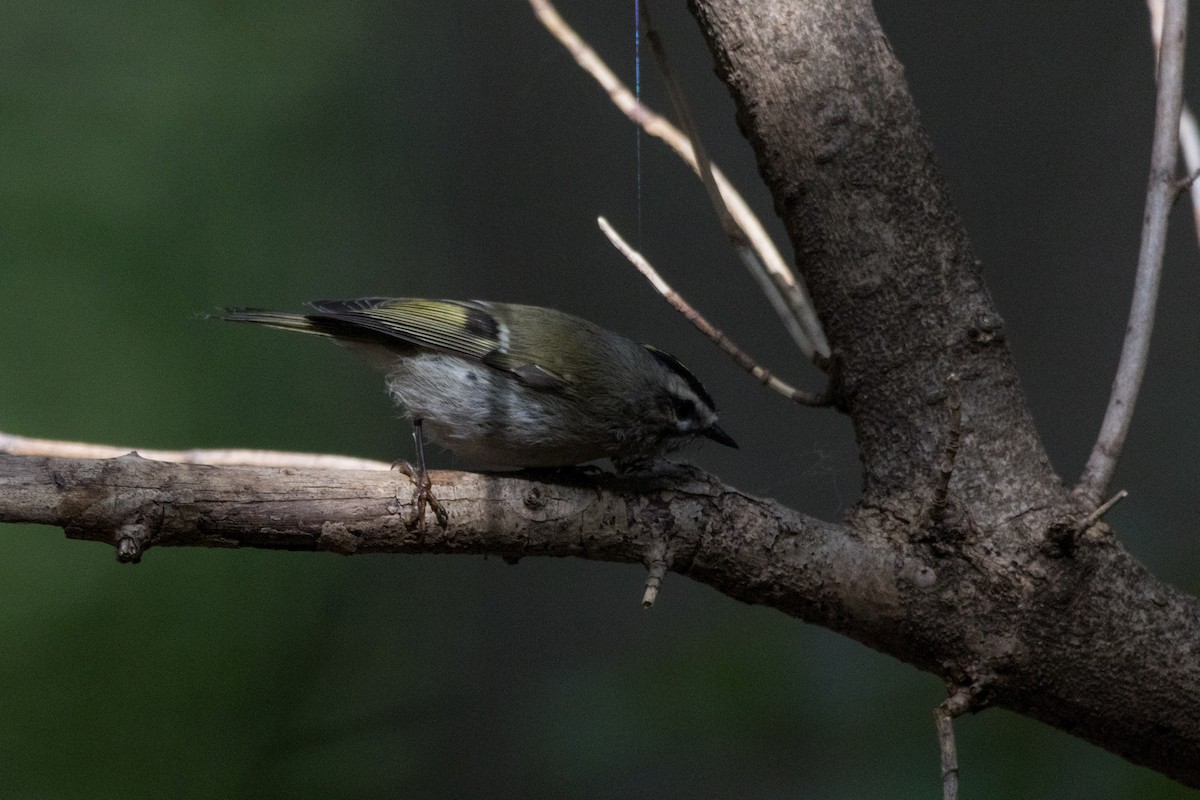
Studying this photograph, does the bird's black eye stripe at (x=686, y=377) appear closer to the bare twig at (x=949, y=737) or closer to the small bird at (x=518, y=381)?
the small bird at (x=518, y=381)

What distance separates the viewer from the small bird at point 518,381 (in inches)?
70.1

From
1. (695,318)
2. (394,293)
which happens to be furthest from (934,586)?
(394,293)

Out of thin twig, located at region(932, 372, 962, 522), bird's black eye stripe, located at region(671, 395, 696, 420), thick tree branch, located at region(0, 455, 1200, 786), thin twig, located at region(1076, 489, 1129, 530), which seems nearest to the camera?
thin twig, located at region(932, 372, 962, 522)

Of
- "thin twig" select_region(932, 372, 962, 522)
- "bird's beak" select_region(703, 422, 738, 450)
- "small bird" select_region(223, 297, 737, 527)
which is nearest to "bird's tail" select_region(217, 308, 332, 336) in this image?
"small bird" select_region(223, 297, 737, 527)

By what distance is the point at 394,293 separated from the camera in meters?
3.77

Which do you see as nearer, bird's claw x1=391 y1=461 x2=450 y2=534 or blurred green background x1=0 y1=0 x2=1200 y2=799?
bird's claw x1=391 y1=461 x2=450 y2=534

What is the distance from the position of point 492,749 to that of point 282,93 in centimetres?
252

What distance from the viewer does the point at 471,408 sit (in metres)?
1.84

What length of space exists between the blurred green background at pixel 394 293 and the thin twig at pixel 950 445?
1.02m

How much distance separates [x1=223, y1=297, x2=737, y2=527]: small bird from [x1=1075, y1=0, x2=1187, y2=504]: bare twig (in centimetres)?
71

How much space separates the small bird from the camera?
1781 mm

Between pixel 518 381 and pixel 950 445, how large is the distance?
88cm

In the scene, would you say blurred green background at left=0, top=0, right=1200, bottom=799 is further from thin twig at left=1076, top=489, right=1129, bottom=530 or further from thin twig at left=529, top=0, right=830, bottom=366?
thin twig at left=1076, top=489, right=1129, bottom=530

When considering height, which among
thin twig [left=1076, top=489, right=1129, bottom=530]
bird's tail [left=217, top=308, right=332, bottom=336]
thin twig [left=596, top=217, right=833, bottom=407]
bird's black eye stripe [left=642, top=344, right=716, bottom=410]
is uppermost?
thin twig [left=596, top=217, right=833, bottom=407]
